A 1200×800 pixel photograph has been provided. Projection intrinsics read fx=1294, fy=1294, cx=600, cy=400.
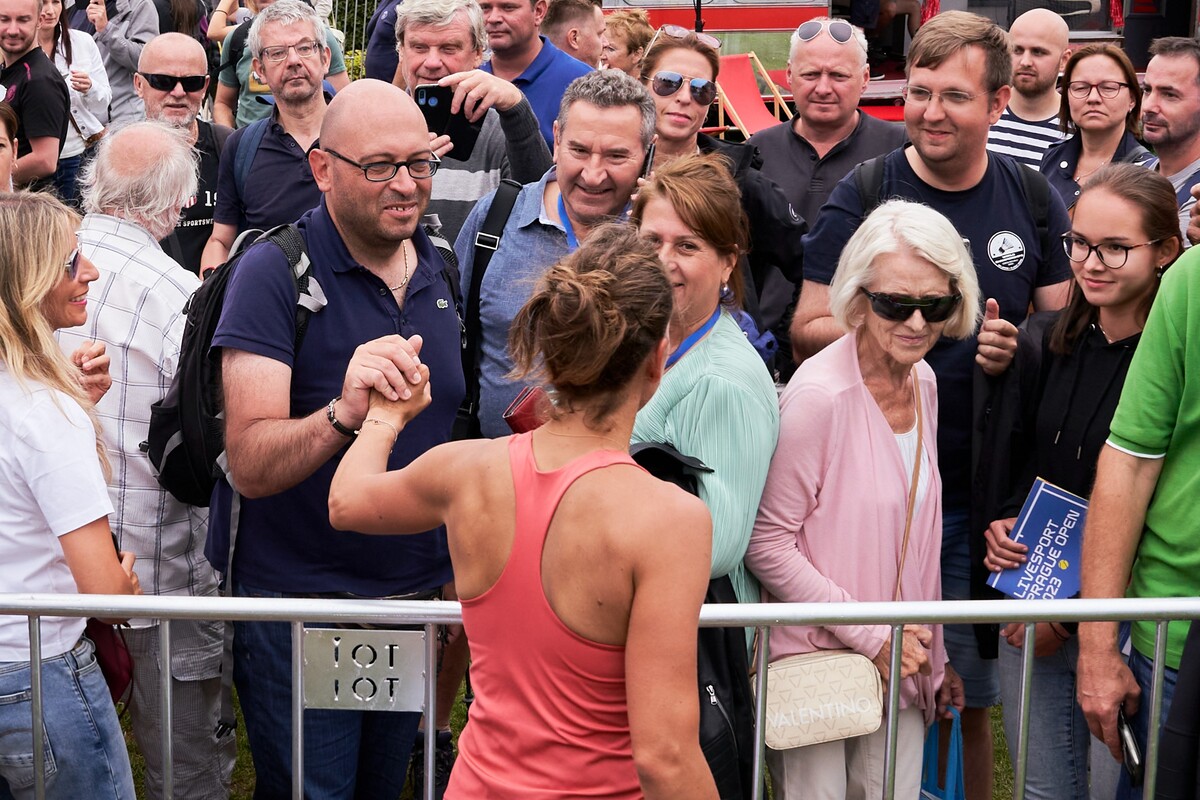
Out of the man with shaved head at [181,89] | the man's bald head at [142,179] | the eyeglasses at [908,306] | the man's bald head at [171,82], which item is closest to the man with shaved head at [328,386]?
the man's bald head at [142,179]

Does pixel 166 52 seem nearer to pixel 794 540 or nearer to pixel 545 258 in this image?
pixel 545 258

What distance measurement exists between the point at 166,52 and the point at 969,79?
384cm

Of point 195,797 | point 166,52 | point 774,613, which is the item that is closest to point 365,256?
point 774,613

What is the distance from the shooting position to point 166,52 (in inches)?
237

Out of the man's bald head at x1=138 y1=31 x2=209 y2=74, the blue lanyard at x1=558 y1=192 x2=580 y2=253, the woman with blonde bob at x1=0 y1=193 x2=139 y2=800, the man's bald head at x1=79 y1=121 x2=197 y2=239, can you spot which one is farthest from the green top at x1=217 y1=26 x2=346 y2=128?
the woman with blonde bob at x1=0 y1=193 x2=139 y2=800

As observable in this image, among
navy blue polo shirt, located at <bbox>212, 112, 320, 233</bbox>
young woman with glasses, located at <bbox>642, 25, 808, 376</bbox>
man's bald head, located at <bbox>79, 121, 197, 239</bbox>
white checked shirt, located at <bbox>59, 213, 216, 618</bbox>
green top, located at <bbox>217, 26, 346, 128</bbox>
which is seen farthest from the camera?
green top, located at <bbox>217, 26, 346, 128</bbox>

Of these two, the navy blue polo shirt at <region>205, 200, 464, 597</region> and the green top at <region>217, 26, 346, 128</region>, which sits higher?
the green top at <region>217, 26, 346, 128</region>

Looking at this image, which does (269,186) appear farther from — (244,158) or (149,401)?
(149,401)

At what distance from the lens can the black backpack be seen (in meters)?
3.08

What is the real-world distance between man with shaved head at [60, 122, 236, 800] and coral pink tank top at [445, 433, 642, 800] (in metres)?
1.68

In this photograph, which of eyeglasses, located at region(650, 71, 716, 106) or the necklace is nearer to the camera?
the necklace

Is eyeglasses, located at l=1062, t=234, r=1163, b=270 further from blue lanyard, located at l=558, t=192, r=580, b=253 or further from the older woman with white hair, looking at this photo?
blue lanyard, located at l=558, t=192, r=580, b=253

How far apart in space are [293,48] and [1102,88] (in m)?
3.36

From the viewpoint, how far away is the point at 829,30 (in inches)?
206
